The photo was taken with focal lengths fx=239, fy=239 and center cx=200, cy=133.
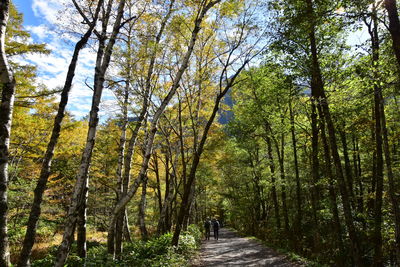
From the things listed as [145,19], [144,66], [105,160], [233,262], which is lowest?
[233,262]

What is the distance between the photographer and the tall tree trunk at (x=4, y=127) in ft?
13.1

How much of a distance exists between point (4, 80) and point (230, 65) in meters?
8.07

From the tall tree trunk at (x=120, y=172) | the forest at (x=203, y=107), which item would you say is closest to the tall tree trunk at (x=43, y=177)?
the forest at (x=203, y=107)

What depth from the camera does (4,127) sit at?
4289mm

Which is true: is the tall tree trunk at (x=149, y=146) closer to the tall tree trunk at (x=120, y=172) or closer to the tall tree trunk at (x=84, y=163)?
the tall tree trunk at (x=84, y=163)

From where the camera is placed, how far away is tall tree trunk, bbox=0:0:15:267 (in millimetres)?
3996

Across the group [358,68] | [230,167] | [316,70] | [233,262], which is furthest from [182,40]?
[230,167]

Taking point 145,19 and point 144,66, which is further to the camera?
point 144,66

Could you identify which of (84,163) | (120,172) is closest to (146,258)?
(120,172)

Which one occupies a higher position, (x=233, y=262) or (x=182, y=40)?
(x=182, y=40)

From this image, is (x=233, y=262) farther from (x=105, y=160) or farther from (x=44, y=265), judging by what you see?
(x=105, y=160)

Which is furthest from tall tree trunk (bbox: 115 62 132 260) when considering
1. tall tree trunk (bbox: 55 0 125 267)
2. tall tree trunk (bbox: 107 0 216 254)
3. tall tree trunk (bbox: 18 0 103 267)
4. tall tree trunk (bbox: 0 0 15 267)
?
tall tree trunk (bbox: 0 0 15 267)

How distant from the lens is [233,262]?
988 cm

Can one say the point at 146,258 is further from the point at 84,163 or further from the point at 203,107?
the point at 203,107
